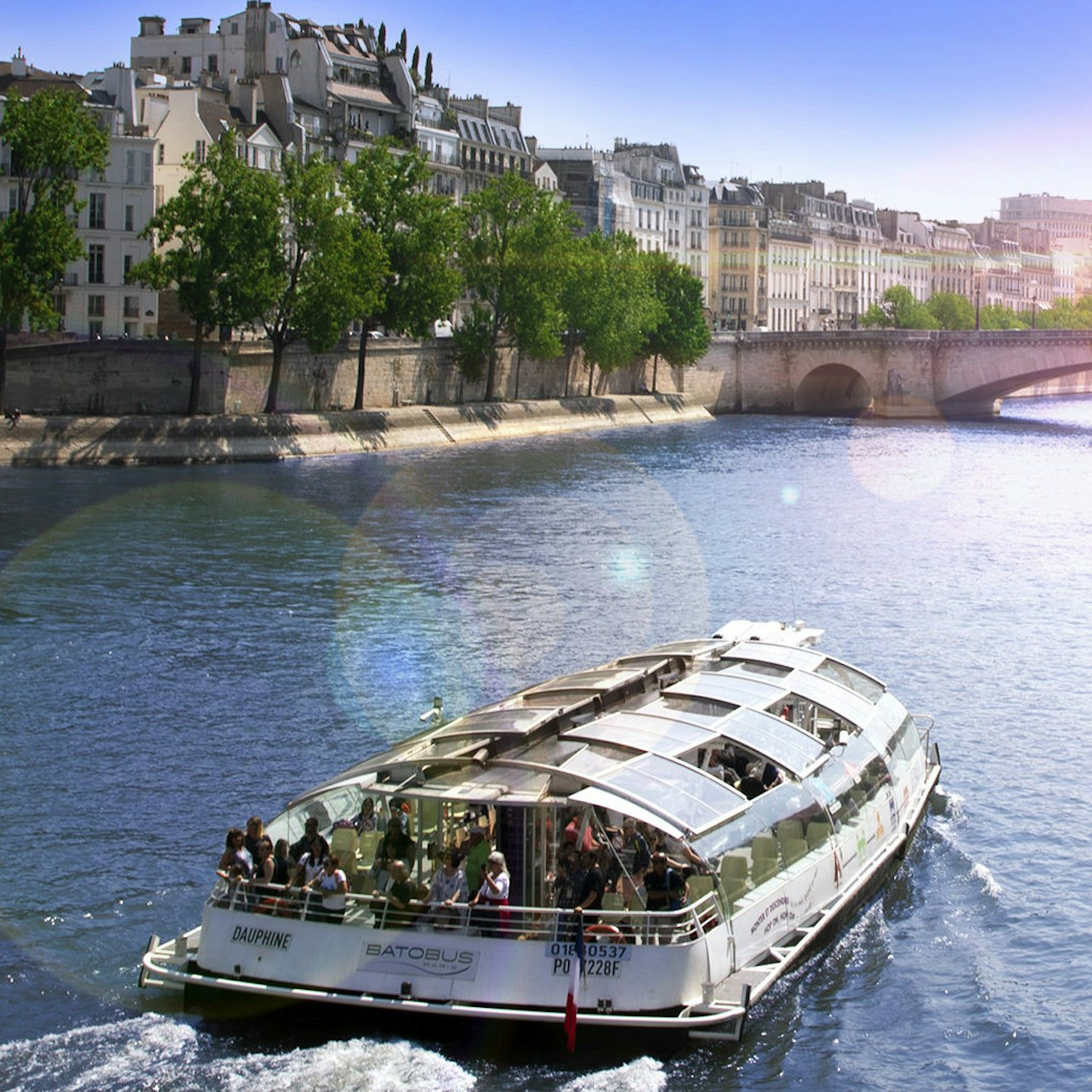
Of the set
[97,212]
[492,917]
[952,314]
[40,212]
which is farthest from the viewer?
[952,314]

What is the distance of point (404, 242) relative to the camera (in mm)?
79625

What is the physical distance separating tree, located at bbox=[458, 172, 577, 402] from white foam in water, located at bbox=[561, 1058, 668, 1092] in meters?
75.7

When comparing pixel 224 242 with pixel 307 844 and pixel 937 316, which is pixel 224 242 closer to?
pixel 307 844

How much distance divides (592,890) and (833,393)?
112m

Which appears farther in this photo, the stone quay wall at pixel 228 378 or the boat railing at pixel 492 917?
the stone quay wall at pixel 228 378

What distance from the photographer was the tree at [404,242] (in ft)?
262

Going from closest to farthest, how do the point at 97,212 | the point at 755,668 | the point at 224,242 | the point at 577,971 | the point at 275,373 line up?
the point at 577,971 < the point at 755,668 < the point at 224,242 < the point at 275,373 < the point at 97,212

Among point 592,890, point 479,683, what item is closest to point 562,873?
point 592,890

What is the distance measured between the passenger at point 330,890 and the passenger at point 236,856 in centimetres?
62

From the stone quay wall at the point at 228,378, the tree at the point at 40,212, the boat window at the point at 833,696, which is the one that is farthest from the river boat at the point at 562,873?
the stone quay wall at the point at 228,378

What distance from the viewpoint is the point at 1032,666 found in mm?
36000

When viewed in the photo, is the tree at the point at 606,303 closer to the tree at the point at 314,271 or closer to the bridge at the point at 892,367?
the bridge at the point at 892,367

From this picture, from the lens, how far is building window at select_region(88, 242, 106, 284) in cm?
8350

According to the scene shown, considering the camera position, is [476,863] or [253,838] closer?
[476,863]
